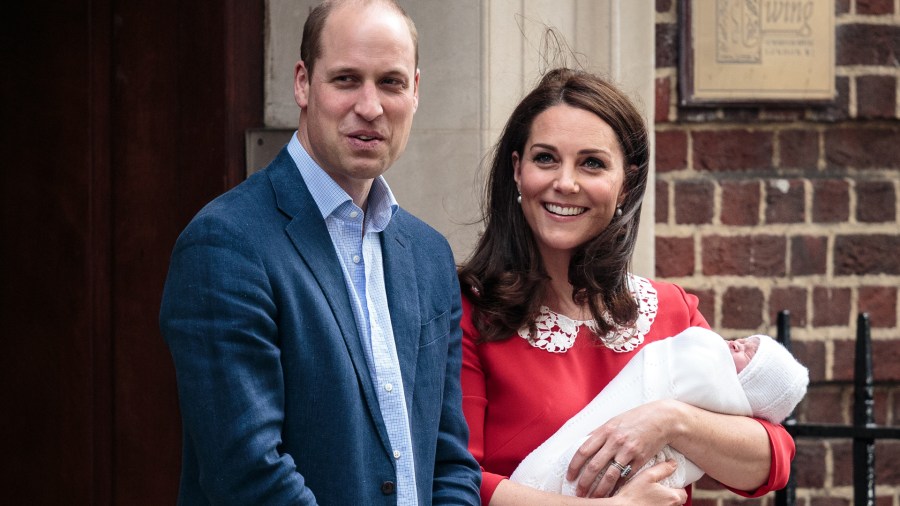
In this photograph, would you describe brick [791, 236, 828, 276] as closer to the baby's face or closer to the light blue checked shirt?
the baby's face

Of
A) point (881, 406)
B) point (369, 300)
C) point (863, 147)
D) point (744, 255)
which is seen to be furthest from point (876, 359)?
point (369, 300)

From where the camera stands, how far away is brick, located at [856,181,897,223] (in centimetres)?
375

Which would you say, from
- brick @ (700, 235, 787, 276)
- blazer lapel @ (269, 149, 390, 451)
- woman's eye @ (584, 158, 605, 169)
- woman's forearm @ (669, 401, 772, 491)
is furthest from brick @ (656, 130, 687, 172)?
blazer lapel @ (269, 149, 390, 451)

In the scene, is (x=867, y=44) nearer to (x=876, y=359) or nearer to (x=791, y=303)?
(x=791, y=303)

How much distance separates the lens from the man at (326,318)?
79.7 inches

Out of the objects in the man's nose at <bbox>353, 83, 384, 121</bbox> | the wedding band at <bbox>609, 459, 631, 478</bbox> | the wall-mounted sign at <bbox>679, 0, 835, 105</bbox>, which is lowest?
the wedding band at <bbox>609, 459, 631, 478</bbox>

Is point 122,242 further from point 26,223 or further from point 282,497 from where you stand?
point 282,497

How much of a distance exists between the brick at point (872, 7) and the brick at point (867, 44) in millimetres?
37

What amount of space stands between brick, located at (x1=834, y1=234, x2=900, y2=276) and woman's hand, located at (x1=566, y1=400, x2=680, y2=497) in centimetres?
138

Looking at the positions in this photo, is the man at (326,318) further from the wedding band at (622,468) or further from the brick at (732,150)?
the brick at (732,150)

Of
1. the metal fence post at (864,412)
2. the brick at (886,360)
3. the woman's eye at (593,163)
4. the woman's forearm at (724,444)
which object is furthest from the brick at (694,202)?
the woman's forearm at (724,444)

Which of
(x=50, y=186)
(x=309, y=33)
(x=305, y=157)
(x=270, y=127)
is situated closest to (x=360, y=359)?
(x=305, y=157)

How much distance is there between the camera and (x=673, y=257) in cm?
360

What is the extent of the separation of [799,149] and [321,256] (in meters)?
1.97
